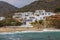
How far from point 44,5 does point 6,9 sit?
517 centimetres

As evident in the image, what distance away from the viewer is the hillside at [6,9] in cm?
3372

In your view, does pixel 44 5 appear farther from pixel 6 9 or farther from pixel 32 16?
pixel 6 9

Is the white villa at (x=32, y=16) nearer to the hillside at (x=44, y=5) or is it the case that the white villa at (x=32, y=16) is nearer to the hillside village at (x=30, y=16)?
the hillside village at (x=30, y=16)

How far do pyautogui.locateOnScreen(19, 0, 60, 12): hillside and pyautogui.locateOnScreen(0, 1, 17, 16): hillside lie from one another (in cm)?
120

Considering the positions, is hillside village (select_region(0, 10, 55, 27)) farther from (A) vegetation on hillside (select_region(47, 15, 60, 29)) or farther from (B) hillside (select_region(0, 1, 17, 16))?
(A) vegetation on hillside (select_region(47, 15, 60, 29))

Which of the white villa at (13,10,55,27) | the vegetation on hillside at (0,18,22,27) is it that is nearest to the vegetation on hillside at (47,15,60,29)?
the white villa at (13,10,55,27)

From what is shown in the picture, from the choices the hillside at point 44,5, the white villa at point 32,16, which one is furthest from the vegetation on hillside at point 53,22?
the hillside at point 44,5

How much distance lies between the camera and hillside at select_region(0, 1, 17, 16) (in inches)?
1328

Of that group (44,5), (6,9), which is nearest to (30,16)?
(44,5)

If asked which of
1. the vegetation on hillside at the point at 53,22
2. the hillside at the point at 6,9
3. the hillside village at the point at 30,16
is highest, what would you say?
the hillside at the point at 6,9

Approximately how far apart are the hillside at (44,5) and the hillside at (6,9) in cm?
120

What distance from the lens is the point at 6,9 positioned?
35.9m

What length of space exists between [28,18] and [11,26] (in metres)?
4.09

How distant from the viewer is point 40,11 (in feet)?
110
